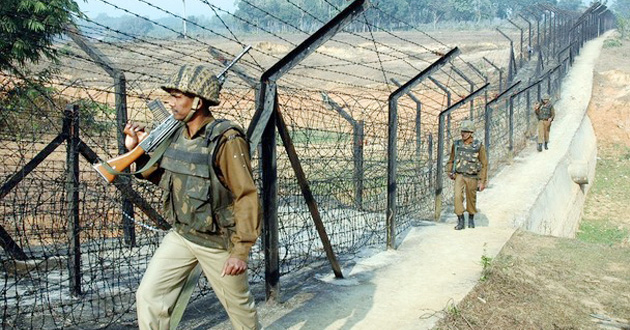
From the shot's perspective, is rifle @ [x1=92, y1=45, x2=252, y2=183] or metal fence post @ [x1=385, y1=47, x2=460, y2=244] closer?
rifle @ [x1=92, y1=45, x2=252, y2=183]

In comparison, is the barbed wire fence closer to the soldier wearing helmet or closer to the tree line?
the soldier wearing helmet

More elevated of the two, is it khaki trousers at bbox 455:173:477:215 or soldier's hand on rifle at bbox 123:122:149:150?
soldier's hand on rifle at bbox 123:122:149:150

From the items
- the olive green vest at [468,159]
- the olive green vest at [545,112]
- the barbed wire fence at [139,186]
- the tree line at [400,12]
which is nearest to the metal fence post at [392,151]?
the barbed wire fence at [139,186]

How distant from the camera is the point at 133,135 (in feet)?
11.5

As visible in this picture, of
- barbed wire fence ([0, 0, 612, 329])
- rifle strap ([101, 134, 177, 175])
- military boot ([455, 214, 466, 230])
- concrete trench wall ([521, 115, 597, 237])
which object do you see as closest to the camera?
rifle strap ([101, 134, 177, 175])

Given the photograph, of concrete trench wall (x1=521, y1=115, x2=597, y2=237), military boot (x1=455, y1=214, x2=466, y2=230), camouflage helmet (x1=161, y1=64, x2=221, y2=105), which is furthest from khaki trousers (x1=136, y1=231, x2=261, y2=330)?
concrete trench wall (x1=521, y1=115, x2=597, y2=237)

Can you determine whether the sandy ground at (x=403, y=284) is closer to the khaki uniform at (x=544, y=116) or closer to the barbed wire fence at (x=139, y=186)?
the barbed wire fence at (x=139, y=186)

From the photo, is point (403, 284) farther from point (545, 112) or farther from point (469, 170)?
point (545, 112)

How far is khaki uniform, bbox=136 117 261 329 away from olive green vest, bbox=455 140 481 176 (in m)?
5.77

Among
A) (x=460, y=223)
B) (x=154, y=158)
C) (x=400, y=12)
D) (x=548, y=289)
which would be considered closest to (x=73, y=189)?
(x=154, y=158)

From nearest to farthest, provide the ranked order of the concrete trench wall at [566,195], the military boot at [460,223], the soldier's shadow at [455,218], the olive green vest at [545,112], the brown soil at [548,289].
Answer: the brown soil at [548,289] < the military boot at [460,223] < the soldier's shadow at [455,218] < the concrete trench wall at [566,195] < the olive green vest at [545,112]

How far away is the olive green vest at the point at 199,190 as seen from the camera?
10.9 ft

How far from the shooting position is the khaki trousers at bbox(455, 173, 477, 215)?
869cm

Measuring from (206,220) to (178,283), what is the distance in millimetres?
369
